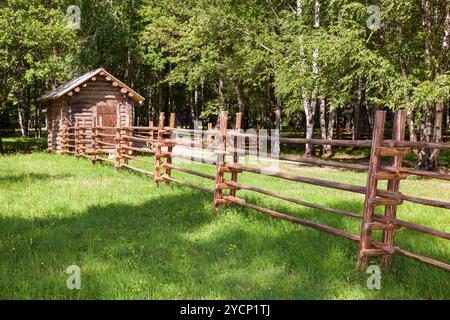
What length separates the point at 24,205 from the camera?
8.93 m

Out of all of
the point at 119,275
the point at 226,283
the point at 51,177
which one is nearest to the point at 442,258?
the point at 226,283

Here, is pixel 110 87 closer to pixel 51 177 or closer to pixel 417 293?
pixel 51 177

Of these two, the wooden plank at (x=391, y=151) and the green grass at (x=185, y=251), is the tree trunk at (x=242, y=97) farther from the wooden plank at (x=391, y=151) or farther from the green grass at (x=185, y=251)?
the wooden plank at (x=391, y=151)

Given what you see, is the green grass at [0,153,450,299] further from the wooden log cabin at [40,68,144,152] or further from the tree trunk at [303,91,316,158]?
the wooden log cabin at [40,68,144,152]

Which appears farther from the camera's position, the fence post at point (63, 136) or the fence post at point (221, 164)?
the fence post at point (63, 136)

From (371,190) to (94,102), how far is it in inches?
878

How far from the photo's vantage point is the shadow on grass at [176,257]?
4848 mm

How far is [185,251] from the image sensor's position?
620cm

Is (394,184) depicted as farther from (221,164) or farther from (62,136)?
(62,136)

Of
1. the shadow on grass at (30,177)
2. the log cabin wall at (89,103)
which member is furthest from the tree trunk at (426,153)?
the log cabin wall at (89,103)

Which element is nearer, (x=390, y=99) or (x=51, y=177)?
(x=51, y=177)

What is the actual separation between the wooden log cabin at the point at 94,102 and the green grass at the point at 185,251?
15.6 meters

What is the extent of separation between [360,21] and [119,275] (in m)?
18.8

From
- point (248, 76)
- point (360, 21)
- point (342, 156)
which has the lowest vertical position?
point (342, 156)
